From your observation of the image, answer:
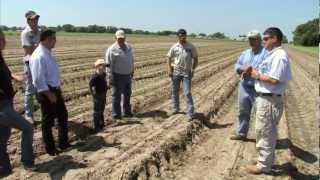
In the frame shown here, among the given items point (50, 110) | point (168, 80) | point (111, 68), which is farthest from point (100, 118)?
point (168, 80)

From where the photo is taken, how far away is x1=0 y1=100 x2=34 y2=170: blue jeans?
21.8 feet

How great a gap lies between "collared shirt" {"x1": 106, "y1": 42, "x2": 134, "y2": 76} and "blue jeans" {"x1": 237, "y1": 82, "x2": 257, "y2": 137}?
2.68 m

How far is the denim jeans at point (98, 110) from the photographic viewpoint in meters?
9.52

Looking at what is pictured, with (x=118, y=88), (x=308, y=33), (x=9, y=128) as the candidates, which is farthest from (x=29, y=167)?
(x=308, y=33)

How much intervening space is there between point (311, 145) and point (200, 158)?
2752 mm

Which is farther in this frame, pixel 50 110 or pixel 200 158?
pixel 200 158

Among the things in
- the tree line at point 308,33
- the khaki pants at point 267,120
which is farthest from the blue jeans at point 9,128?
the tree line at point 308,33

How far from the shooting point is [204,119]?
36.9 feet

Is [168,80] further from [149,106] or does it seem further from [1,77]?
[1,77]

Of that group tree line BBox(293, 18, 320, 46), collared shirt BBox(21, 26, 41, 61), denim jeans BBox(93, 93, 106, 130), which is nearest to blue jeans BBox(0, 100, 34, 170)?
collared shirt BBox(21, 26, 41, 61)

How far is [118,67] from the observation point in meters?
10.6

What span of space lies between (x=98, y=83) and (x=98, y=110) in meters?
0.54

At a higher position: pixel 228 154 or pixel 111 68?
pixel 111 68

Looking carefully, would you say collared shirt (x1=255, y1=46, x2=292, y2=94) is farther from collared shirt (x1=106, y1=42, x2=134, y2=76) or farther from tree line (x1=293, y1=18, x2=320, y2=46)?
tree line (x1=293, y1=18, x2=320, y2=46)
